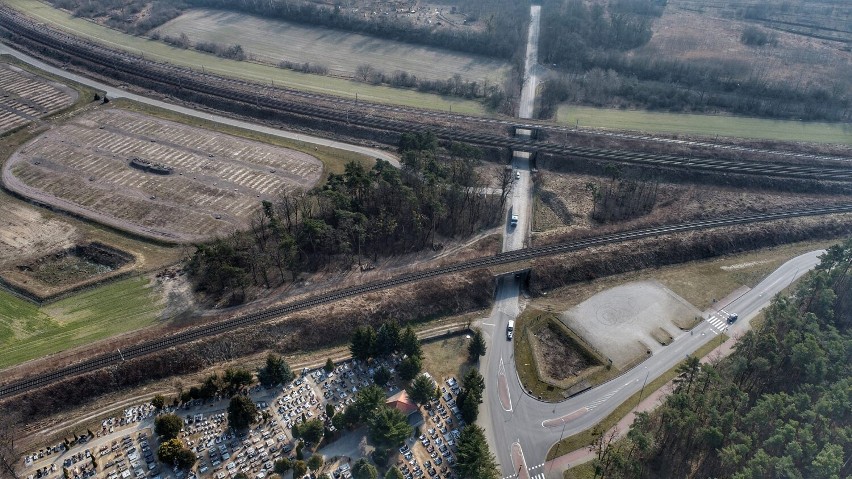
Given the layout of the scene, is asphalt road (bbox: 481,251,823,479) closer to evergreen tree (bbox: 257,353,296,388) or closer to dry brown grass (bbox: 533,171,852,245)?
dry brown grass (bbox: 533,171,852,245)

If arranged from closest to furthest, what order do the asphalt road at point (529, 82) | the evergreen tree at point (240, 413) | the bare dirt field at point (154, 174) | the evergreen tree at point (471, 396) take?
1. the evergreen tree at point (240, 413)
2. the evergreen tree at point (471, 396)
3. the bare dirt field at point (154, 174)
4. the asphalt road at point (529, 82)

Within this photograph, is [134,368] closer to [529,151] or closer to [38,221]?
[38,221]

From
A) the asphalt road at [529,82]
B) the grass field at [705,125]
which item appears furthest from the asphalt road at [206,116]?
the grass field at [705,125]

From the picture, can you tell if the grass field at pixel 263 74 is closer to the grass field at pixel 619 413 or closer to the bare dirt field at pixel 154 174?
the bare dirt field at pixel 154 174

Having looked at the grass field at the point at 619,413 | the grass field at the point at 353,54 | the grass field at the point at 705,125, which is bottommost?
the grass field at the point at 619,413

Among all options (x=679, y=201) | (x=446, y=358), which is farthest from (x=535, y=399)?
(x=679, y=201)
